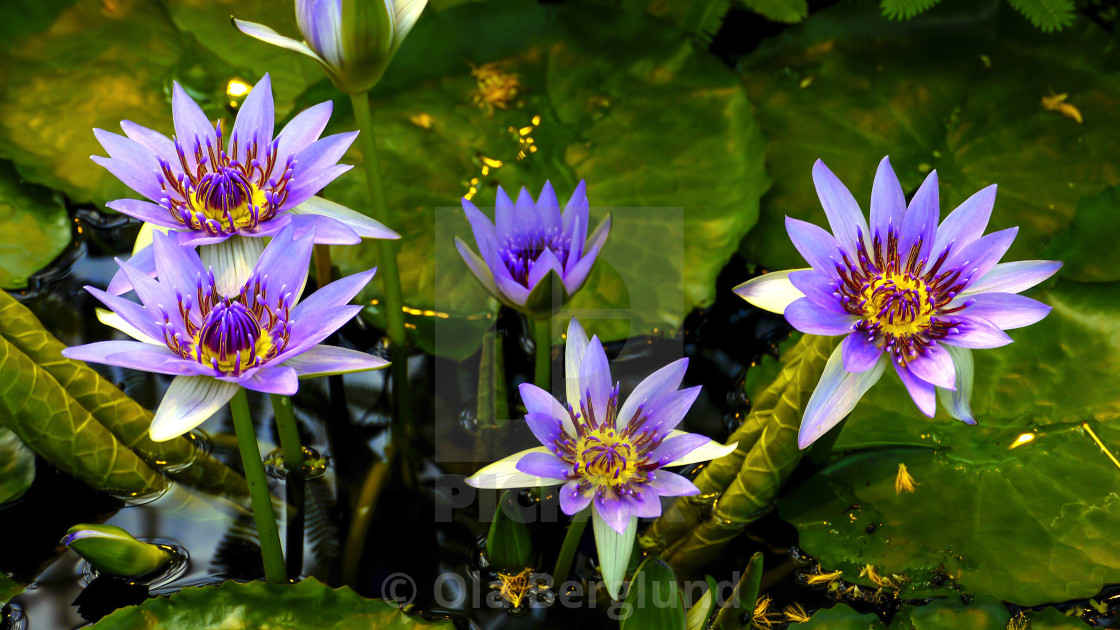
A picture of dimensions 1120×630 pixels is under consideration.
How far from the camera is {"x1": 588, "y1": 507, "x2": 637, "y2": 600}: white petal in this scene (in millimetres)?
1697

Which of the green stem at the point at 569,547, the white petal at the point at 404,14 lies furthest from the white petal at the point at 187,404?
the white petal at the point at 404,14

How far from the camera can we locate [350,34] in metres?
1.84

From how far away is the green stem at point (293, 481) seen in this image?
84.7 inches

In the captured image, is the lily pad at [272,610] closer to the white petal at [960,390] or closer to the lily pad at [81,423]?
the lily pad at [81,423]

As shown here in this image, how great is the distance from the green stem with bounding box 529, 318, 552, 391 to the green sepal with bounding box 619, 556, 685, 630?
0.68 meters

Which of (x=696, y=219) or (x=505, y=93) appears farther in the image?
(x=505, y=93)

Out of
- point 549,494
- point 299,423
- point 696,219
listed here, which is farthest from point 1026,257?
point 299,423

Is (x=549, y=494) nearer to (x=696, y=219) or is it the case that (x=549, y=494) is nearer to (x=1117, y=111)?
(x=696, y=219)

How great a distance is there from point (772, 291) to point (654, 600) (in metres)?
0.73

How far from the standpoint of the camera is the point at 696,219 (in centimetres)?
267

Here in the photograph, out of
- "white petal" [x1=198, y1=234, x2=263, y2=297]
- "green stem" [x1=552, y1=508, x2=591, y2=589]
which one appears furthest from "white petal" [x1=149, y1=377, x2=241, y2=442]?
"green stem" [x1=552, y1=508, x2=591, y2=589]

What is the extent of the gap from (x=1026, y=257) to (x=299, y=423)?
2473 millimetres

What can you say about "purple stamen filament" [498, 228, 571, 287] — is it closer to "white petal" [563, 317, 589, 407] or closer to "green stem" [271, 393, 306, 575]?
"white petal" [563, 317, 589, 407]

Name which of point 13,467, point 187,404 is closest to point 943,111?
point 187,404
